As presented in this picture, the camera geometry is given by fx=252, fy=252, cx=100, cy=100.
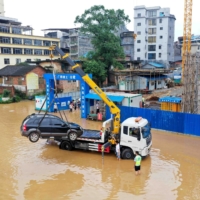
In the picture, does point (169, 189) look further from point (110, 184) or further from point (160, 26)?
point (160, 26)

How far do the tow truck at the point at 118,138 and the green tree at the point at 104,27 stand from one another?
2977 cm

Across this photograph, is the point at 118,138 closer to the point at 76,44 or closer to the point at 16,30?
the point at 16,30

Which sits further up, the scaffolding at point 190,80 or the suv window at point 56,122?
the scaffolding at point 190,80

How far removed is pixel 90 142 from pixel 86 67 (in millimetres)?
30466

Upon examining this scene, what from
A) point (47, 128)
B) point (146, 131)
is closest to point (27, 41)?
point (47, 128)

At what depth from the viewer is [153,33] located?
236ft

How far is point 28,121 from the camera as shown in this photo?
14219mm

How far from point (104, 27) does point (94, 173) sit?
3584 centimetres

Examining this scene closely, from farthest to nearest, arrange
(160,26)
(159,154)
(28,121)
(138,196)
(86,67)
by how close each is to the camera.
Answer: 1. (160,26)
2. (86,67)
3. (159,154)
4. (28,121)
5. (138,196)

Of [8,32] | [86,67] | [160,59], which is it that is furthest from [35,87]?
[160,59]

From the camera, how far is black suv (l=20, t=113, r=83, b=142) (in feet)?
45.9

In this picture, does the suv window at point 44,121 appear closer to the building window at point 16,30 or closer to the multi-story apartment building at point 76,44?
the building window at point 16,30

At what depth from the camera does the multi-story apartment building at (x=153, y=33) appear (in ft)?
230

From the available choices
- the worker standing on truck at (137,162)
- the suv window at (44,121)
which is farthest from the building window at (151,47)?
the worker standing on truck at (137,162)
